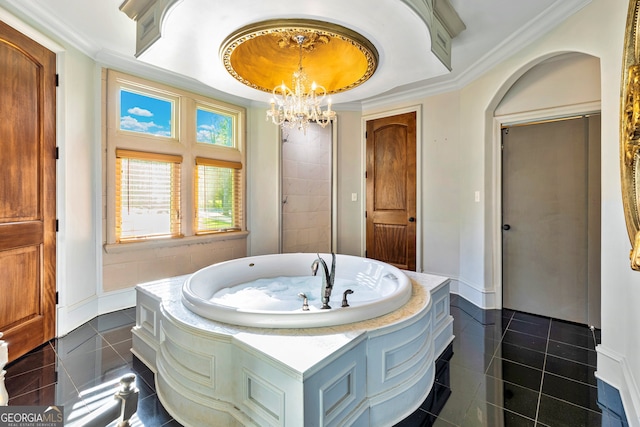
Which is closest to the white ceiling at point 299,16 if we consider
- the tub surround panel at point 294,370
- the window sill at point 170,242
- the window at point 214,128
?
the window at point 214,128

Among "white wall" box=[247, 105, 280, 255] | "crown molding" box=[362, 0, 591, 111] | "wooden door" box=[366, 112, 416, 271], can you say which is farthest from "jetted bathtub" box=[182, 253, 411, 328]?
"crown molding" box=[362, 0, 591, 111]

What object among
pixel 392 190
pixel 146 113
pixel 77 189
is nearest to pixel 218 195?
pixel 146 113

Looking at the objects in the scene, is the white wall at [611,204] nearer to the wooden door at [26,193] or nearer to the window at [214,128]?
the window at [214,128]

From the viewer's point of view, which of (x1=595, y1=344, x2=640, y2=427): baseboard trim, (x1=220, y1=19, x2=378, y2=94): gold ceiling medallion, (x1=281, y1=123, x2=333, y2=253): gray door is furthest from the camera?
(x1=281, y1=123, x2=333, y2=253): gray door

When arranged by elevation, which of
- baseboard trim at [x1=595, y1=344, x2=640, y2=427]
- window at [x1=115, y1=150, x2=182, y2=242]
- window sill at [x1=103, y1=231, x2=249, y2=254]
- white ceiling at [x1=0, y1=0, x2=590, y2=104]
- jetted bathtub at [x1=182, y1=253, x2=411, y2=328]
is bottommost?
baseboard trim at [x1=595, y1=344, x2=640, y2=427]

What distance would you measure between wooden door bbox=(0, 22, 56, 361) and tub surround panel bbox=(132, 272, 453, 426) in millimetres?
1232

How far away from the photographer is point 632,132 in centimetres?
124

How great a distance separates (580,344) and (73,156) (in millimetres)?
4559

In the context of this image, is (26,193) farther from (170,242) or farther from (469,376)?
(469,376)

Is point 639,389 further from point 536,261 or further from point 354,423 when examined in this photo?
point 536,261

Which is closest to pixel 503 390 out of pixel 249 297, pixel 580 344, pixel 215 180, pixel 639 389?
pixel 639 389

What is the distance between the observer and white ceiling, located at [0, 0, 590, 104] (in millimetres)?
1897

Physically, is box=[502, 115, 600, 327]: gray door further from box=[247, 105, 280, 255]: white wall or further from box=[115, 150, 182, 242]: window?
box=[115, 150, 182, 242]: window

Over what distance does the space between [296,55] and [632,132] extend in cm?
240
